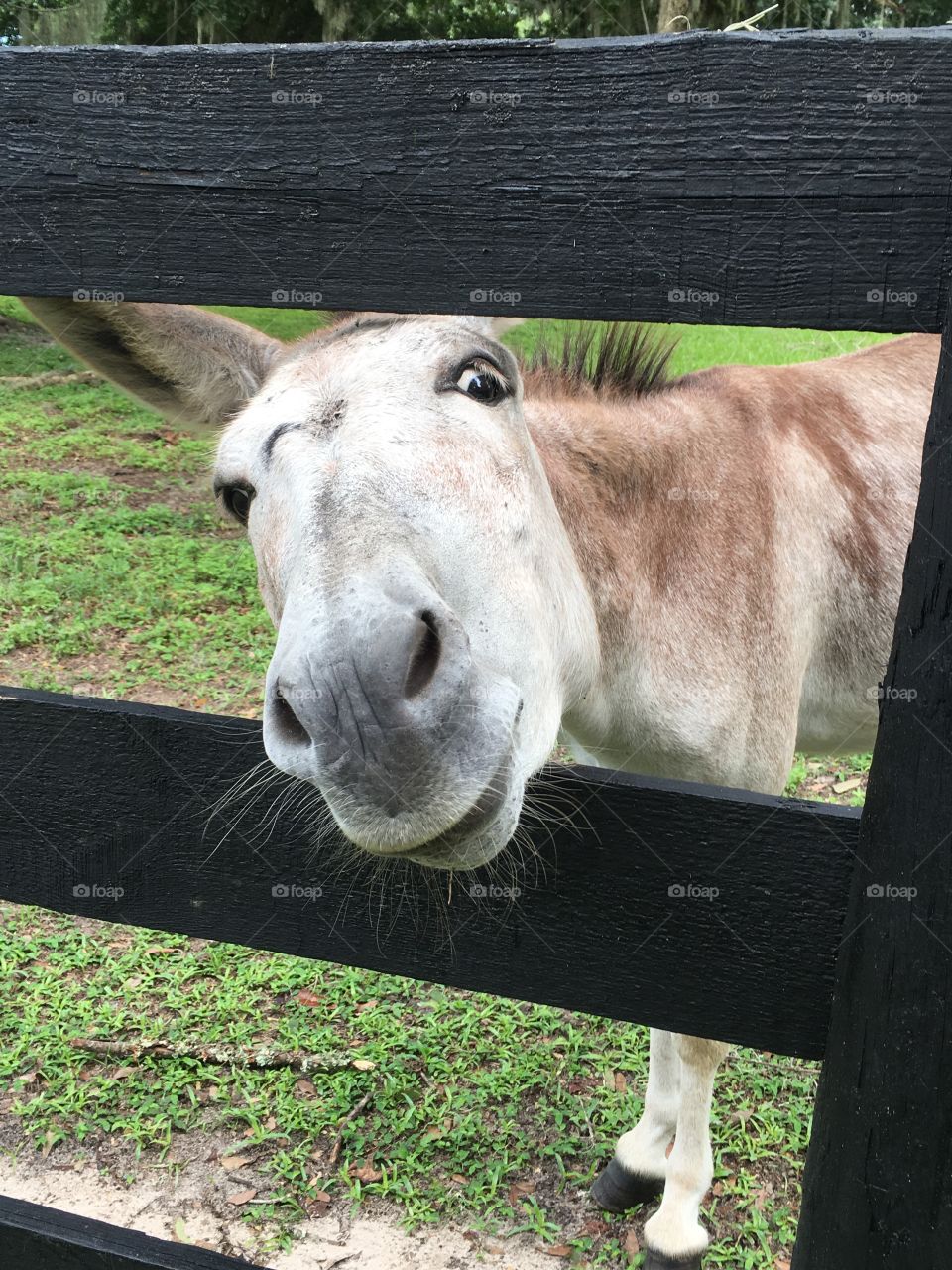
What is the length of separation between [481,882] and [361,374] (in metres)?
0.86

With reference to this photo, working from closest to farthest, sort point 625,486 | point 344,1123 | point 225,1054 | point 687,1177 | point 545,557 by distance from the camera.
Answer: point 545,557 < point 625,486 < point 687,1177 < point 344,1123 < point 225,1054

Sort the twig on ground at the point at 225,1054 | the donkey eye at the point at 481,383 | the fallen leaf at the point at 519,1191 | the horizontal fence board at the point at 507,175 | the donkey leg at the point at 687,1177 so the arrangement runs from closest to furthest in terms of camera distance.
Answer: the horizontal fence board at the point at 507,175 → the donkey eye at the point at 481,383 → the donkey leg at the point at 687,1177 → the fallen leaf at the point at 519,1191 → the twig on ground at the point at 225,1054

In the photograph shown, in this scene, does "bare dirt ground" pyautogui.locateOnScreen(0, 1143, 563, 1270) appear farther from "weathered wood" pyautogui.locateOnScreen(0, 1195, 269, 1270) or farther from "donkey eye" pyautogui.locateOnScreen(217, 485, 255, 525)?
"donkey eye" pyautogui.locateOnScreen(217, 485, 255, 525)

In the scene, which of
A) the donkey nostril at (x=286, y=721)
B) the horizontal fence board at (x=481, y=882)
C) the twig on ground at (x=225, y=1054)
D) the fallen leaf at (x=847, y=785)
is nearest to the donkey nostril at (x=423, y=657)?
the donkey nostril at (x=286, y=721)

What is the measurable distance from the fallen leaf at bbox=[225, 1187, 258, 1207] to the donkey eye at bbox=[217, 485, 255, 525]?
2.05 metres

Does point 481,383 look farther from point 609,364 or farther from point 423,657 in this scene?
point 609,364

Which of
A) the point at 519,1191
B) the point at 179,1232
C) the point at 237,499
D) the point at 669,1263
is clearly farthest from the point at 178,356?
the point at 669,1263

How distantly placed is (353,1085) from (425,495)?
249 centimetres

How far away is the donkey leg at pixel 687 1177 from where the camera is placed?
274 cm

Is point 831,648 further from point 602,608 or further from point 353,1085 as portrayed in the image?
point 353,1085

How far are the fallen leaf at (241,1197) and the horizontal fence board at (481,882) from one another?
71.4 inches

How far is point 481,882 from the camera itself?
4.77 feet

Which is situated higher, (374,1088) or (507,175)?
(507,175)

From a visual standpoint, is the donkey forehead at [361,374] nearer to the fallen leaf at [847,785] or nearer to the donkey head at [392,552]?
the donkey head at [392,552]
